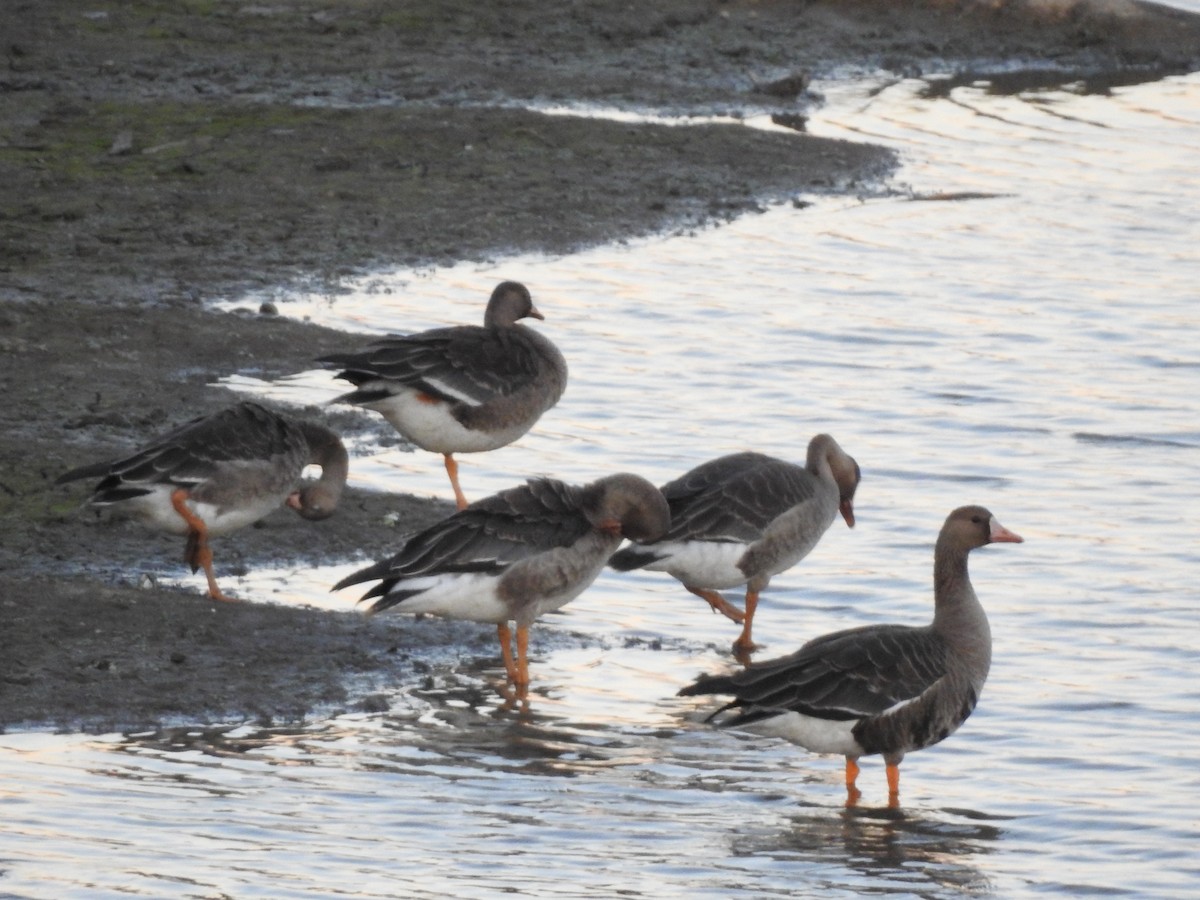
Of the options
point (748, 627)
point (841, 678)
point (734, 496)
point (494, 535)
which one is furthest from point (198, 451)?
point (841, 678)

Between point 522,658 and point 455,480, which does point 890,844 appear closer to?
point 522,658

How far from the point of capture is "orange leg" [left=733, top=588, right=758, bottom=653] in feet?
32.6

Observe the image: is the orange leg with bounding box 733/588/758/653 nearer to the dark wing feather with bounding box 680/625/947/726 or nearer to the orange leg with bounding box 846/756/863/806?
the dark wing feather with bounding box 680/625/947/726

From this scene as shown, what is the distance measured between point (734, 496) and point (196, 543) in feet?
8.79

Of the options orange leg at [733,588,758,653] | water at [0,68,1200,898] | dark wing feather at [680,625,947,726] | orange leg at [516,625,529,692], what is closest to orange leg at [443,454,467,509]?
water at [0,68,1200,898]

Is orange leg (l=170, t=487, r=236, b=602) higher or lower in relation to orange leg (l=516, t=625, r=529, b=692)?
higher

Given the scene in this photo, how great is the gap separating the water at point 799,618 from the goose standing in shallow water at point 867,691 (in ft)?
0.83

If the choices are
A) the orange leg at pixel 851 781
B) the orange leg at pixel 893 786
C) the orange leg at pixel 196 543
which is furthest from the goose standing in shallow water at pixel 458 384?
the orange leg at pixel 893 786

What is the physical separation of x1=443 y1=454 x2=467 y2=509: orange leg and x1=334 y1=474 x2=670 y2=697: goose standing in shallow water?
5.71ft

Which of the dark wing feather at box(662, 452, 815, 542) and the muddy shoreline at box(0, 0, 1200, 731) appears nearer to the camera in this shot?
the muddy shoreline at box(0, 0, 1200, 731)

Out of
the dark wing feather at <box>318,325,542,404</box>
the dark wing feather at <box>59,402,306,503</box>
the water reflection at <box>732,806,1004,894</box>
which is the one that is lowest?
the water reflection at <box>732,806,1004,894</box>

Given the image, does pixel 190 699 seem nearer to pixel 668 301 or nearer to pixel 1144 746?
pixel 1144 746

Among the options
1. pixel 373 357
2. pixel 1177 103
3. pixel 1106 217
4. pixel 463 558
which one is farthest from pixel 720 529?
pixel 1177 103

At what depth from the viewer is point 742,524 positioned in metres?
10.0
